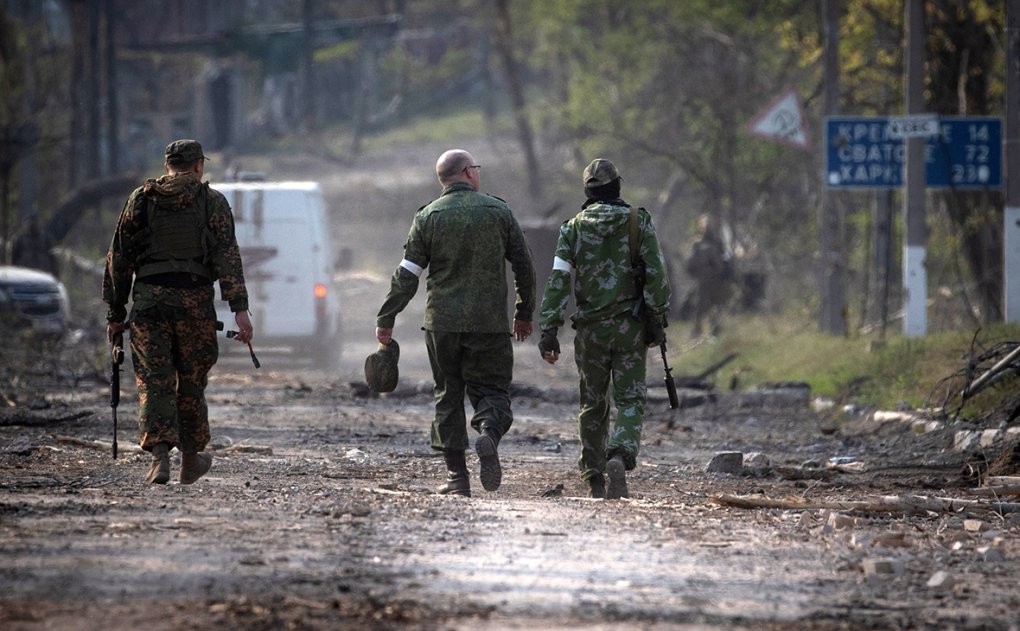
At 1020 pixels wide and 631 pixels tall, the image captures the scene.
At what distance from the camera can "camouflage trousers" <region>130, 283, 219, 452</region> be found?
858 cm

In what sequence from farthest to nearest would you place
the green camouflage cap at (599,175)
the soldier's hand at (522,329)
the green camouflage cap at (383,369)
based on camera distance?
the green camouflage cap at (383,369), the green camouflage cap at (599,175), the soldier's hand at (522,329)

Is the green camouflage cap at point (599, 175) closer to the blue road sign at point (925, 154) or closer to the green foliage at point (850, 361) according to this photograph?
the green foliage at point (850, 361)

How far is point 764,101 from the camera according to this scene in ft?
101

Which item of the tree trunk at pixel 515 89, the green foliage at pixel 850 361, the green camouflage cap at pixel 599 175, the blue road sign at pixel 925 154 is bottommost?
the green foliage at pixel 850 361

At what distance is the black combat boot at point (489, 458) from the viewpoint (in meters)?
8.91

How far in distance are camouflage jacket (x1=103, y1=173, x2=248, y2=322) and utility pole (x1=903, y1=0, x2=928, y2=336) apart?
1064 centimetres

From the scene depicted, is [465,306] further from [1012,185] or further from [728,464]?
[1012,185]

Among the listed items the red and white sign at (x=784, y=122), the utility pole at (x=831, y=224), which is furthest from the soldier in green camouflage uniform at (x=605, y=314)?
the red and white sign at (x=784, y=122)

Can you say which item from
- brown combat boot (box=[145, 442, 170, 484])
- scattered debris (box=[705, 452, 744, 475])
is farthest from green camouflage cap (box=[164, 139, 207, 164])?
scattered debris (box=[705, 452, 744, 475])

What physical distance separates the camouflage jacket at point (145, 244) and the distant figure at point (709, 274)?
16488mm

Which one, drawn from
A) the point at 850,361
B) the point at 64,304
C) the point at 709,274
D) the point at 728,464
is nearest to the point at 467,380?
the point at 728,464

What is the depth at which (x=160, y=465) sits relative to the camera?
28.3 ft

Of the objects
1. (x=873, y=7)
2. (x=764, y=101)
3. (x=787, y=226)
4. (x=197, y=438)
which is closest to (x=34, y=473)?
(x=197, y=438)

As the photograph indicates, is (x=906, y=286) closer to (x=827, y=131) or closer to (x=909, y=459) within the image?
(x=827, y=131)
